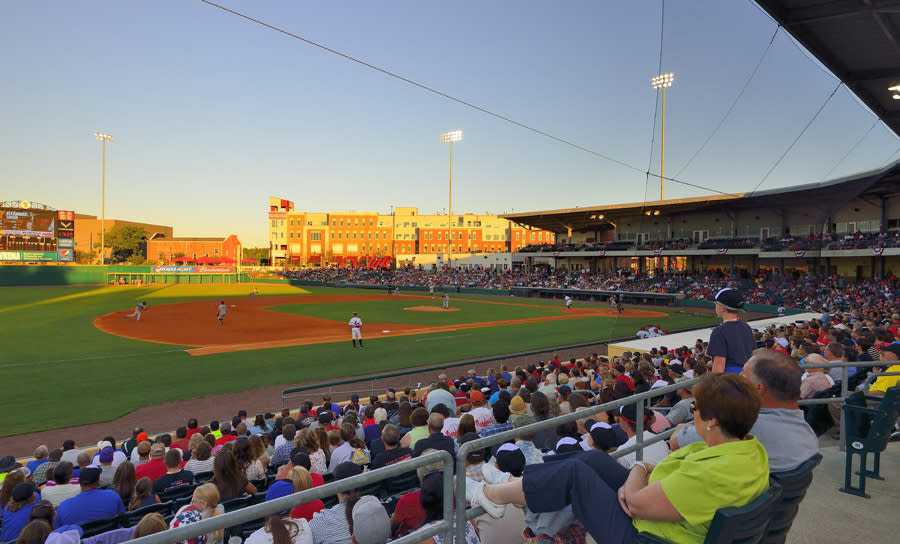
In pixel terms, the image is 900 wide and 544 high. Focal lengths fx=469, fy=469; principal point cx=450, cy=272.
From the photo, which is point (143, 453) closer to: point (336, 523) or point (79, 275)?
point (336, 523)

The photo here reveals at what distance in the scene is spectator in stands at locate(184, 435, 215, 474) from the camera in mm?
6676

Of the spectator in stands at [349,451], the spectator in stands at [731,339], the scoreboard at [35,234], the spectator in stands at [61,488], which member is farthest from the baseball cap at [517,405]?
the scoreboard at [35,234]

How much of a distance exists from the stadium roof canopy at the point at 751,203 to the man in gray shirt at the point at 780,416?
760cm

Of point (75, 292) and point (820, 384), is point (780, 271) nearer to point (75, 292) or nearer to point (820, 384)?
point (820, 384)

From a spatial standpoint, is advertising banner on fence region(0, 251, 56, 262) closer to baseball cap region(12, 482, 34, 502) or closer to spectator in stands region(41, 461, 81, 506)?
spectator in stands region(41, 461, 81, 506)

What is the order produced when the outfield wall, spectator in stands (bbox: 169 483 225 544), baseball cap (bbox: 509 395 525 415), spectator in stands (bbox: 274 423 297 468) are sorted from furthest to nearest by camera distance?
the outfield wall, spectator in stands (bbox: 274 423 297 468), baseball cap (bbox: 509 395 525 415), spectator in stands (bbox: 169 483 225 544)

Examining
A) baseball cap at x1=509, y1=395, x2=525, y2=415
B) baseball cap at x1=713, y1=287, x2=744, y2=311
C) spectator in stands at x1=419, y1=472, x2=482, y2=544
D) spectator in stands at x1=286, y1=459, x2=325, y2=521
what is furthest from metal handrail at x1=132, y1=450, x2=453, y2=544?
baseball cap at x1=713, y1=287, x2=744, y2=311

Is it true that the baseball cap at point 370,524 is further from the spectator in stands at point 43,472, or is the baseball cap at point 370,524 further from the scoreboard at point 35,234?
the scoreboard at point 35,234

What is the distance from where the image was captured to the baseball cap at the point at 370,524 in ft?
10.8

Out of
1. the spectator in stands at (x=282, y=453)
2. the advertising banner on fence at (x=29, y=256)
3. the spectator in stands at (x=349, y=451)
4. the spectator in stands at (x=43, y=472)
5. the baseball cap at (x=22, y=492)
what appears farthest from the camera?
the advertising banner on fence at (x=29, y=256)

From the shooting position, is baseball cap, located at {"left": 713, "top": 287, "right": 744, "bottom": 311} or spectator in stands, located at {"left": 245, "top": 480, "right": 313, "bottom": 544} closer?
spectator in stands, located at {"left": 245, "top": 480, "right": 313, "bottom": 544}

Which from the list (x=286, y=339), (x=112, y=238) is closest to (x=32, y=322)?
(x=286, y=339)

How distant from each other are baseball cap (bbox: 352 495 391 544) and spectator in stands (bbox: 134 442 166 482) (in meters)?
4.91

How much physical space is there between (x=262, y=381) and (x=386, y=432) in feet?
42.7
